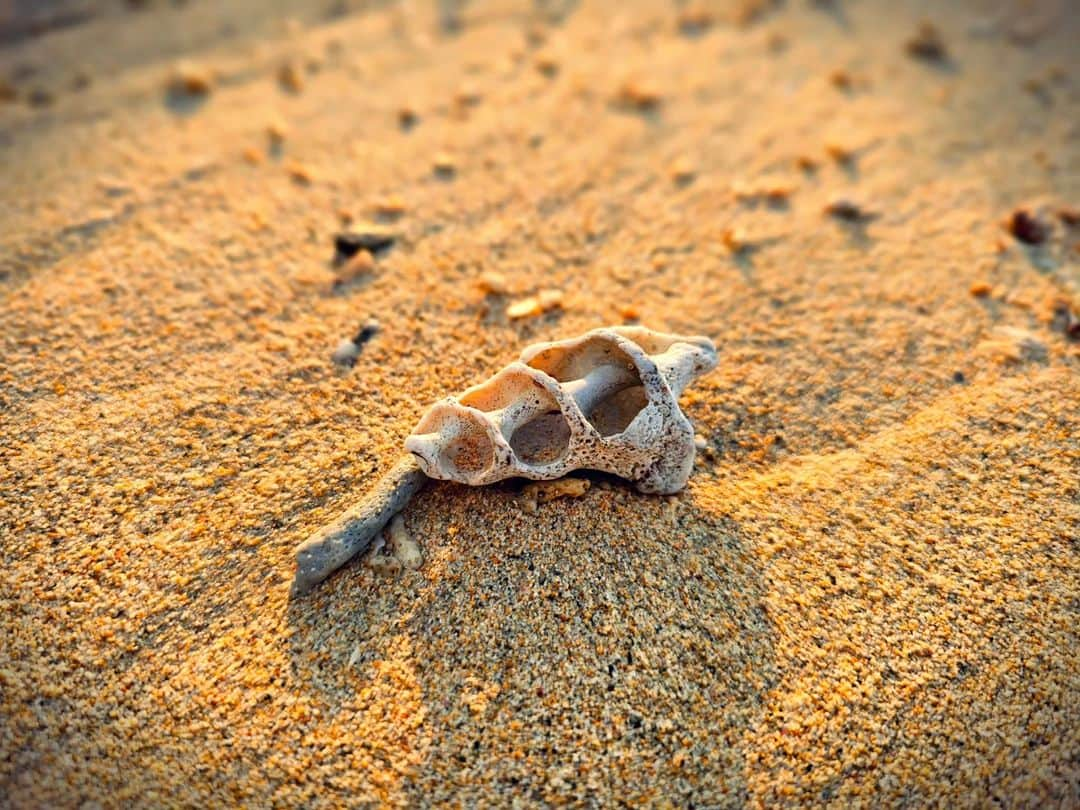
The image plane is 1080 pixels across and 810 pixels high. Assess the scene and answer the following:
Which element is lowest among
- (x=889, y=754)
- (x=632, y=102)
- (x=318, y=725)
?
(x=889, y=754)

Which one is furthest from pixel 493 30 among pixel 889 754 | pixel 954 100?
pixel 889 754

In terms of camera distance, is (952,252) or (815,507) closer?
(815,507)

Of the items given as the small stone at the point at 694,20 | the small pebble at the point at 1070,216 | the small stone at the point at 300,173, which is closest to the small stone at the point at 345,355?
the small stone at the point at 300,173

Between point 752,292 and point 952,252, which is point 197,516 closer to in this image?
point 752,292

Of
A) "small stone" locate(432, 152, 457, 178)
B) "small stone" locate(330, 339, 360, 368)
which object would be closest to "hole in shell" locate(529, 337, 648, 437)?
"small stone" locate(330, 339, 360, 368)

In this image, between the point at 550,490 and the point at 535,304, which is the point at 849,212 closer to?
the point at 535,304

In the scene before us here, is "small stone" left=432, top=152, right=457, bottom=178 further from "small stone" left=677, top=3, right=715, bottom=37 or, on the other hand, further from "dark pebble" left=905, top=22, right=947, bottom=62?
"dark pebble" left=905, top=22, right=947, bottom=62
